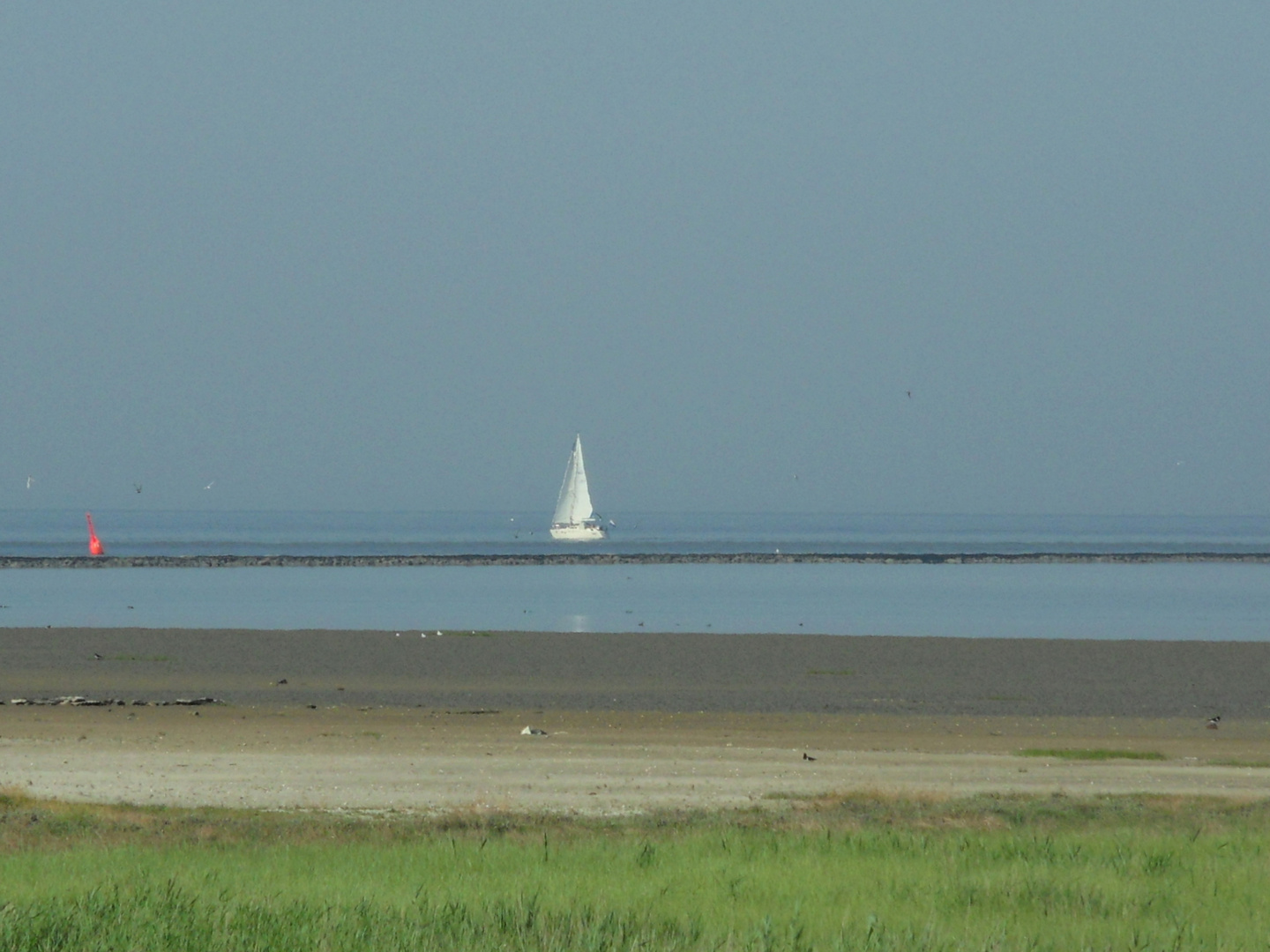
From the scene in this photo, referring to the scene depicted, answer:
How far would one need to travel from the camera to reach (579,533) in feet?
469

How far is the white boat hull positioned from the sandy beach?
9960 cm

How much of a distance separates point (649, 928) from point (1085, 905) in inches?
105

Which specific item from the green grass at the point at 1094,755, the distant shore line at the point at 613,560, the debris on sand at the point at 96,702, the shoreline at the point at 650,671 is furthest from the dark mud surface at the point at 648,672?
the distant shore line at the point at 613,560

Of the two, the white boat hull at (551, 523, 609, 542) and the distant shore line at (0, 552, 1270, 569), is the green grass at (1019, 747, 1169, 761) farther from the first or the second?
the white boat hull at (551, 523, 609, 542)

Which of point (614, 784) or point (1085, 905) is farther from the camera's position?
point (614, 784)

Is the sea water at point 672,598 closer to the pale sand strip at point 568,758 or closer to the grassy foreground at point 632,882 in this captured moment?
the pale sand strip at point 568,758

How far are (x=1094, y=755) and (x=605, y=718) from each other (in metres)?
8.00

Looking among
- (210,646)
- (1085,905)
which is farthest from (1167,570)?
(1085,905)

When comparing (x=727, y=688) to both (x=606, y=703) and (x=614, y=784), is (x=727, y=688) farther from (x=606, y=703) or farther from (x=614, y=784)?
(x=614, y=784)

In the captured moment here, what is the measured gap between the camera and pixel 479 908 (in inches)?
329

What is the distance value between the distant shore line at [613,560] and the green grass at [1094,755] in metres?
69.9

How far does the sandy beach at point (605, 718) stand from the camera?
17281mm

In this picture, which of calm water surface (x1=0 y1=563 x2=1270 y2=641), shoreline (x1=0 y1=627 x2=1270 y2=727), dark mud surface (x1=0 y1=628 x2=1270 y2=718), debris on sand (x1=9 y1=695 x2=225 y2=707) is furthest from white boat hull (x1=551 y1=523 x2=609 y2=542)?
debris on sand (x1=9 y1=695 x2=225 y2=707)

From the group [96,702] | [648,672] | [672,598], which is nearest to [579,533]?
[672,598]
